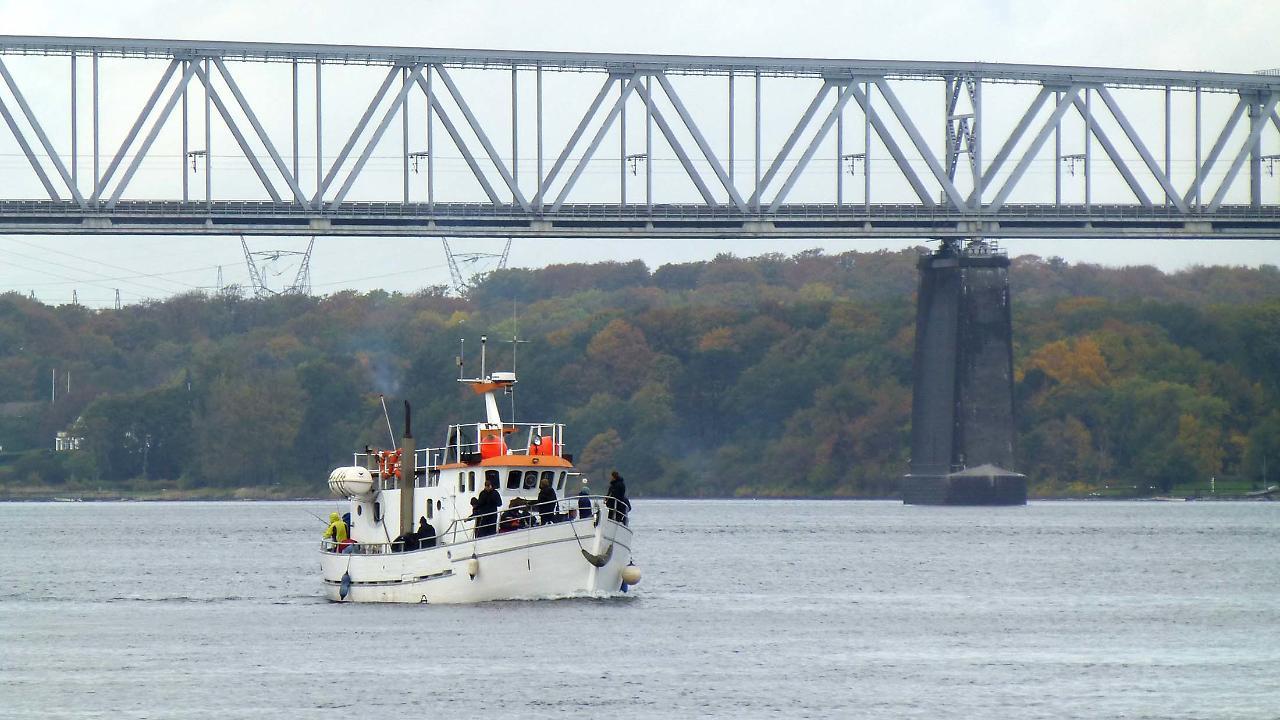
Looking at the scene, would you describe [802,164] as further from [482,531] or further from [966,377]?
[482,531]

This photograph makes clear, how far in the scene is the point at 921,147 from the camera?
130 m

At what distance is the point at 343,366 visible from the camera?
171 meters

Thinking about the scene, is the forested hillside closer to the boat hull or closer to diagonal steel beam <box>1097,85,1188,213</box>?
diagonal steel beam <box>1097,85,1188,213</box>

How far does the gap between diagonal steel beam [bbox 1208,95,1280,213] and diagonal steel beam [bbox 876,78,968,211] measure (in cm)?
1562

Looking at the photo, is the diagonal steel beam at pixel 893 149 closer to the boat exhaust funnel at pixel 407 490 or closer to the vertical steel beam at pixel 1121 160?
the vertical steel beam at pixel 1121 160

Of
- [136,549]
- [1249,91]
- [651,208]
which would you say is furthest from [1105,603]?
[1249,91]

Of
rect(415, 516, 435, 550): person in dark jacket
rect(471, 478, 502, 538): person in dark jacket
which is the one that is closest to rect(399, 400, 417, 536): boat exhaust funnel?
rect(415, 516, 435, 550): person in dark jacket

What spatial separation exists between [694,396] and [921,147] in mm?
60002

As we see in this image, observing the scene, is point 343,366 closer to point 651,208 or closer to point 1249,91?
point 651,208

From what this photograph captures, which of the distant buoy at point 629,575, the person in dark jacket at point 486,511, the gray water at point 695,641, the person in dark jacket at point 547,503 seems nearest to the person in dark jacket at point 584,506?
the person in dark jacket at point 547,503

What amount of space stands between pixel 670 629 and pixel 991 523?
70.1 m

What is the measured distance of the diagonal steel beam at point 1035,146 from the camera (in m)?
134

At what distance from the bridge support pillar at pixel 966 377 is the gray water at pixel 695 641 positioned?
138ft

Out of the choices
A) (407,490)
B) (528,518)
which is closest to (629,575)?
(528,518)
